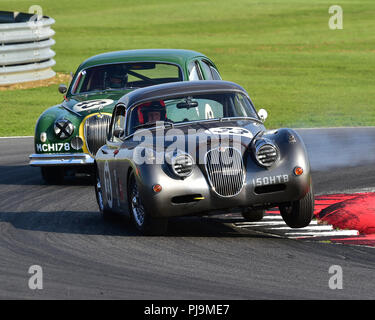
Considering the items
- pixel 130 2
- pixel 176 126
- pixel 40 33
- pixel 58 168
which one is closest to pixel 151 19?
pixel 130 2

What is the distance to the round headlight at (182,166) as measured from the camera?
8.49m

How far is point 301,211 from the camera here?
883 cm

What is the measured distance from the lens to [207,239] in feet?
28.9

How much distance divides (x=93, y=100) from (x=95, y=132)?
561 mm

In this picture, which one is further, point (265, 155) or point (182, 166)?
point (265, 155)

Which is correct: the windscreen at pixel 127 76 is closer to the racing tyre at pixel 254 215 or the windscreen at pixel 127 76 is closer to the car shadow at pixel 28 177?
the car shadow at pixel 28 177

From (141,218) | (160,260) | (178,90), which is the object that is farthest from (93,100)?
(160,260)

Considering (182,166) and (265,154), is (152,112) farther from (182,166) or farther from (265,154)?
(265,154)

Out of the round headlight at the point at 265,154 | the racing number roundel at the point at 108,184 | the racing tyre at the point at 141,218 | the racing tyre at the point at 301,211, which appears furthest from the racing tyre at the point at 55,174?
the round headlight at the point at 265,154

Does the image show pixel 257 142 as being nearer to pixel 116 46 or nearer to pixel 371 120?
pixel 371 120

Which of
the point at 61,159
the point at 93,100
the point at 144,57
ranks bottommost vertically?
the point at 61,159

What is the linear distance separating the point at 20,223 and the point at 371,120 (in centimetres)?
1176

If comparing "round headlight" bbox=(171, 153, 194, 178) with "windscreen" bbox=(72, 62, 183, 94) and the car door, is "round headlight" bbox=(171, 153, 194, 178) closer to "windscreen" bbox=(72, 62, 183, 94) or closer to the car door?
the car door

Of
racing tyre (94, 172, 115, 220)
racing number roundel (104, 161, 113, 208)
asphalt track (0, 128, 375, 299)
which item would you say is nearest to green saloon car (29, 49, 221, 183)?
asphalt track (0, 128, 375, 299)
